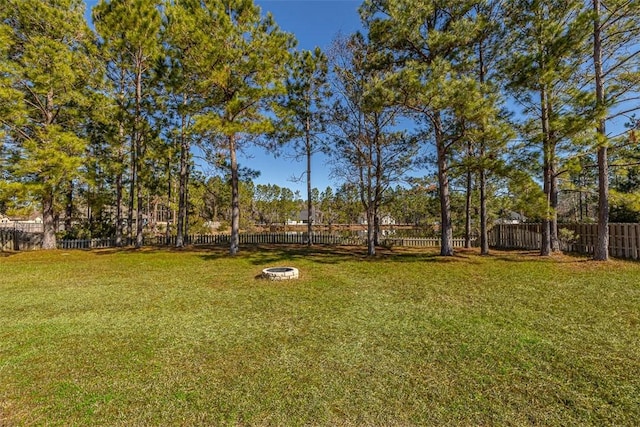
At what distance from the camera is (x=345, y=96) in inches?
473

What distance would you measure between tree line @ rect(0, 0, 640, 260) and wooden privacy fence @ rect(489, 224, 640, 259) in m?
0.77

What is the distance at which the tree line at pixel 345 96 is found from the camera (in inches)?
331

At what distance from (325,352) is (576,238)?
1180 cm

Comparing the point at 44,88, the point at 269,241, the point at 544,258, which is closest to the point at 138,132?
the point at 44,88

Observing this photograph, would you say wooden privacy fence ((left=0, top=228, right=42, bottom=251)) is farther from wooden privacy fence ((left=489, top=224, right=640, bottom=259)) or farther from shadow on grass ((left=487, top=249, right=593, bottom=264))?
wooden privacy fence ((left=489, top=224, right=640, bottom=259))

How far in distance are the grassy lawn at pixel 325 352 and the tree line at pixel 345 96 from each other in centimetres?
412

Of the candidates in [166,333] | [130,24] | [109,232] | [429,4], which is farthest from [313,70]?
[109,232]

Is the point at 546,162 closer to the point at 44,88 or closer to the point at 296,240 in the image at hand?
the point at 296,240

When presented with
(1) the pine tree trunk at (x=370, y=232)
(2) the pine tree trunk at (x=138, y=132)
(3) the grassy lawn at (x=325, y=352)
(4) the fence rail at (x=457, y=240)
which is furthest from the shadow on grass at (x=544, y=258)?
(2) the pine tree trunk at (x=138, y=132)

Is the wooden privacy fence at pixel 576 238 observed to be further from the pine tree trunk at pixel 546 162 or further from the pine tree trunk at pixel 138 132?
the pine tree trunk at pixel 138 132

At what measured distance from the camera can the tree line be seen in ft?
27.6

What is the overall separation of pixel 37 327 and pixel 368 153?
10.6m

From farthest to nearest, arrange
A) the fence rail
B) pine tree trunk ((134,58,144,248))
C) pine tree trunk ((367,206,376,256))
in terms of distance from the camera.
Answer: pine tree trunk ((134,58,144,248)) < pine tree trunk ((367,206,376,256)) < the fence rail

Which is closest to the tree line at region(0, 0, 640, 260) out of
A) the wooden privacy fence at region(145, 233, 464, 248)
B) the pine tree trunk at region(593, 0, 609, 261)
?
the pine tree trunk at region(593, 0, 609, 261)
